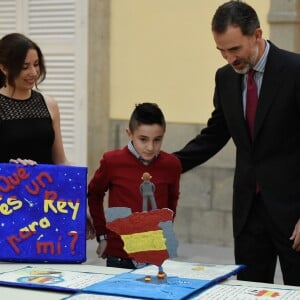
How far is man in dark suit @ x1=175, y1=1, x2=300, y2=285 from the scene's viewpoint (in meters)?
3.02

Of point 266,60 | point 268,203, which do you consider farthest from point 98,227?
point 266,60

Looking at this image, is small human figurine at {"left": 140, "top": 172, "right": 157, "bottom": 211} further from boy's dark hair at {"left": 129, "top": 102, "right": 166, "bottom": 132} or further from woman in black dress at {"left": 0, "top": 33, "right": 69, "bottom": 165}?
woman in black dress at {"left": 0, "top": 33, "right": 69, "bottom": 165}

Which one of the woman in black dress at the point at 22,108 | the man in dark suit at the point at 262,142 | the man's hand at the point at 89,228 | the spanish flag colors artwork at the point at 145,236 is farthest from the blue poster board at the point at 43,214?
the man in dark suit at the point at 262,142

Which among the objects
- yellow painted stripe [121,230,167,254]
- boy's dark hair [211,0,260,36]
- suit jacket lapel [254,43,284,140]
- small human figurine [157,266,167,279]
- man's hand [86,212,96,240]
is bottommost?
small human figurine [157,266,167,279]

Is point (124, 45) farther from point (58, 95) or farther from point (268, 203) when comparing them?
point (268, 203)

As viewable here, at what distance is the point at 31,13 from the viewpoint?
7371 mm

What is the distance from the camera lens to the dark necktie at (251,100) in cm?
315

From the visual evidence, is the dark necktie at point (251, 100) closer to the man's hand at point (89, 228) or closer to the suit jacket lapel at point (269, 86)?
the suit jacket lapel at point (269, 86)

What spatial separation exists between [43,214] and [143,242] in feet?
2.13

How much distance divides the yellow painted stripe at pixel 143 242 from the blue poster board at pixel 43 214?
1.76ft

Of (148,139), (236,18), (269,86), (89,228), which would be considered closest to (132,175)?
(148,139)

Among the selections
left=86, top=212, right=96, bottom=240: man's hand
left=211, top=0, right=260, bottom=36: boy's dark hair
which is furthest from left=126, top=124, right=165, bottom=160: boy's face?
left=211, top=0, right=260, bottom=36: boy's dark hair

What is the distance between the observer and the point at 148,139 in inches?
130

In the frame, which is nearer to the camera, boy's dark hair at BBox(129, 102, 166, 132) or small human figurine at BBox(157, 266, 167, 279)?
small human figurine at BBox(157, 266, 167, 279)
